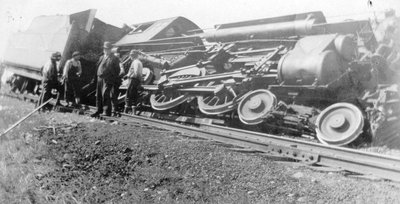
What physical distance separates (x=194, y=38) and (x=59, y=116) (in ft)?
11.8

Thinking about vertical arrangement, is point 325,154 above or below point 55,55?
below

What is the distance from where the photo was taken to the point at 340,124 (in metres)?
5.06

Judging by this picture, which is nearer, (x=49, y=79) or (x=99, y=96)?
(x=99, y=96)

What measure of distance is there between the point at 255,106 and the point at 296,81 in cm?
79

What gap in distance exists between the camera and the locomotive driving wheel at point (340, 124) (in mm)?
4855

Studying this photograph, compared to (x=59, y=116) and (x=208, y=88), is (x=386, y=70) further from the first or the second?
(x=59, y=116)

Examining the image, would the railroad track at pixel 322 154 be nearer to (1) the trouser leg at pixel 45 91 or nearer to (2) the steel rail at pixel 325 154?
(2) the steel rail at pixel 325 154

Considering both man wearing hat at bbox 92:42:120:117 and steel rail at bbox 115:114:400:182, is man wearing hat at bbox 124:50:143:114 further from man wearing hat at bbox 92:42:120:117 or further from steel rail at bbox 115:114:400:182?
steel rail at bbox 115:114:400:182

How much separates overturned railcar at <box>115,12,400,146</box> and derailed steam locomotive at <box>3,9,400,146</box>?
2 centimetres

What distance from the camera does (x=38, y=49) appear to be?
1115 cm

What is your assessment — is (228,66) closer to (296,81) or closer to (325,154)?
(296,81)

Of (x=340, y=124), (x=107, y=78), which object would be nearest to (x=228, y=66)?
(x=107, y=78)

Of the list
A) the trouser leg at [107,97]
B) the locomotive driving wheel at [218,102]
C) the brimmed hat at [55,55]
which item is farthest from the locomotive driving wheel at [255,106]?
the brimmed hat at [55,55]

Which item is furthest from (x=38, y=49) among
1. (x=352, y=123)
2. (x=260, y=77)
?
(x=352, y=123)
